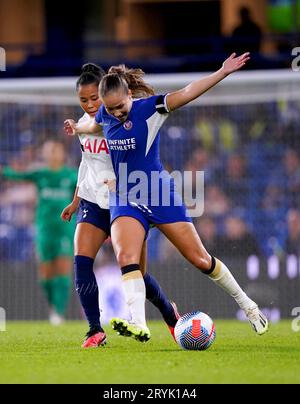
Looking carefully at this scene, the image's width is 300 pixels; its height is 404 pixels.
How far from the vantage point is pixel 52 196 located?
1516cm

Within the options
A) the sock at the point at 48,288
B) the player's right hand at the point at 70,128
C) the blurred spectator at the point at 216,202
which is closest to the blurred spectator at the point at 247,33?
the blurred spectator at the point at 216,202

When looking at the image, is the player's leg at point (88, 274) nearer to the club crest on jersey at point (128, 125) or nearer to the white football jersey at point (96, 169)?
the white football jersey at point (96, 169)

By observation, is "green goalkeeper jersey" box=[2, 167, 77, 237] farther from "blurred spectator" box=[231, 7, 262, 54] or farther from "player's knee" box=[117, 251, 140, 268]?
"player's knee" box=[117, 251, 140, 268]

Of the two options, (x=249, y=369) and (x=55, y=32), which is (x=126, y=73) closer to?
(x=249, y=369)

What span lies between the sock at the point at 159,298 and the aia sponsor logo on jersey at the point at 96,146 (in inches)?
41.7

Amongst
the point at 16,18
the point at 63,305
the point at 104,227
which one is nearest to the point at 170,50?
the point at 16,18

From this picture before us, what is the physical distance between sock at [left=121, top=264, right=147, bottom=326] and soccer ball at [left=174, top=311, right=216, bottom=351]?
1.10ft

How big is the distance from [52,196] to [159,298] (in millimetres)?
5781

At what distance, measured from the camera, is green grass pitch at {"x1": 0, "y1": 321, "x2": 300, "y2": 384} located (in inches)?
289

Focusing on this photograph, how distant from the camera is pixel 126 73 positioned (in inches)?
363

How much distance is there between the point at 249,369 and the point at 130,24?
15696 mm

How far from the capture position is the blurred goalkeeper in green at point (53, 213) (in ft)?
48.7

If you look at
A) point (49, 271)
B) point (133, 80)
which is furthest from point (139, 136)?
point (49, 271)
